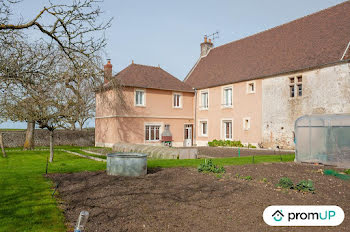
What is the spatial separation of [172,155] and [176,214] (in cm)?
990

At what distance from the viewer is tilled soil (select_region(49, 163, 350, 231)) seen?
17.1 feet

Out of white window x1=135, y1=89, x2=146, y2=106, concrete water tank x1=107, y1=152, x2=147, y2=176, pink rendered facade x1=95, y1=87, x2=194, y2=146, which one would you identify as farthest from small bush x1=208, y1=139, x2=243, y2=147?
concrete water tank x1=107, y1=152, x2=147, y2=176

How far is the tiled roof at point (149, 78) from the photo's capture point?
2591 centimetres

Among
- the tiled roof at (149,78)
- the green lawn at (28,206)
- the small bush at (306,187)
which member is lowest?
the green lawn at (28,206)

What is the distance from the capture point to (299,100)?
69.2 feet

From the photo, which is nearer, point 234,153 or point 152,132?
point 234,153

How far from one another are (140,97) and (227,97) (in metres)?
7.77

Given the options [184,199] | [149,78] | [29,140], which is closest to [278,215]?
[184,199]

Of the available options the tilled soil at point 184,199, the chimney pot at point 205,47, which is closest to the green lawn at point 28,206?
the tilled soil at point 184,199

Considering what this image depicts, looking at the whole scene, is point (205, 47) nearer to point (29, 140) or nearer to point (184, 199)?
point (29, 140)

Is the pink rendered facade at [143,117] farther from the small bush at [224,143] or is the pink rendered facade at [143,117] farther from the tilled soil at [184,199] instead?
the tilled soil at [184,199]

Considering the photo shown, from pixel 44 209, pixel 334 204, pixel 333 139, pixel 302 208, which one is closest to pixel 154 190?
pixel 44 209

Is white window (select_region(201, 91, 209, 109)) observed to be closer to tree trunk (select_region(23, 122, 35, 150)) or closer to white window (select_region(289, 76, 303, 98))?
white window (select_region(289, 76, 303, 98))

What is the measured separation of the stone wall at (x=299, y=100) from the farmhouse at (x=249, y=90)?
2.3 inches
